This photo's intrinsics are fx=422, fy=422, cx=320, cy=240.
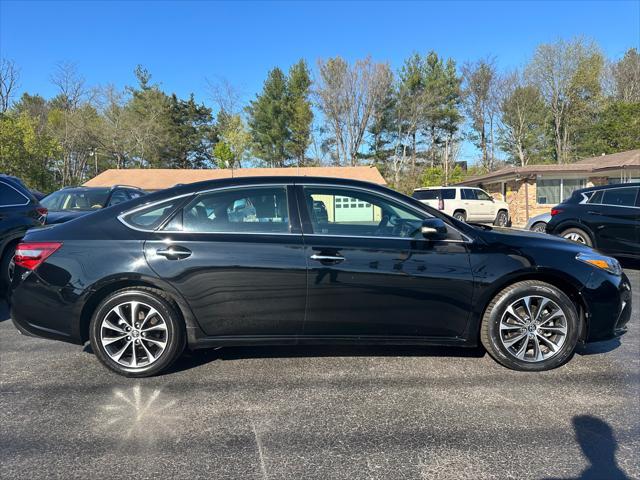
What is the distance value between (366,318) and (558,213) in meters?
7.18

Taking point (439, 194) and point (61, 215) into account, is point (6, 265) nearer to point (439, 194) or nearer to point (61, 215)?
point (61, 215)

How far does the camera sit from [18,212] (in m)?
5.93

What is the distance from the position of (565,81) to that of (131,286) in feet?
143

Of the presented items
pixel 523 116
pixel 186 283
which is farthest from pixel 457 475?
pixel 523 116

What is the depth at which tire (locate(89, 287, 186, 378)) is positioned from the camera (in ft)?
11.0

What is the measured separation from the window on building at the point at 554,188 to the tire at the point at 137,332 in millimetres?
22600

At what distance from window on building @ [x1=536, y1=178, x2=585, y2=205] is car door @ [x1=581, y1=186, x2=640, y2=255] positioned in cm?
1499

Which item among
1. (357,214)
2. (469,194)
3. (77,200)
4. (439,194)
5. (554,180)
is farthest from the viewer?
(554,180)

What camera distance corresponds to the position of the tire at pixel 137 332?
11.0 ft

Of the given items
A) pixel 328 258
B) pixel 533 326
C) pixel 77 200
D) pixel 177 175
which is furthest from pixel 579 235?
pixel 177 175

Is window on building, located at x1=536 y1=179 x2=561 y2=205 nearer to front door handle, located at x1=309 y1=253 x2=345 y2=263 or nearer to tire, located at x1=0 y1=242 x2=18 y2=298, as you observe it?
front door handle, located at x1=309 y1=253 x2=345 y2=263

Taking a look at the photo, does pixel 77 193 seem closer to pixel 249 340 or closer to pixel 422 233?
pixel 249 340

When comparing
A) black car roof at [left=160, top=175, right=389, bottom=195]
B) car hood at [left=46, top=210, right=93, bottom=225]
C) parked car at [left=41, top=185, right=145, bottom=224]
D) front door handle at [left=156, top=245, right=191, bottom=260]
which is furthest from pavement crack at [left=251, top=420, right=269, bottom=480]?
parked car at [left=41, top=185, right=145, bottom=224]

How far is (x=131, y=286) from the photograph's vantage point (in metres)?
3.36
